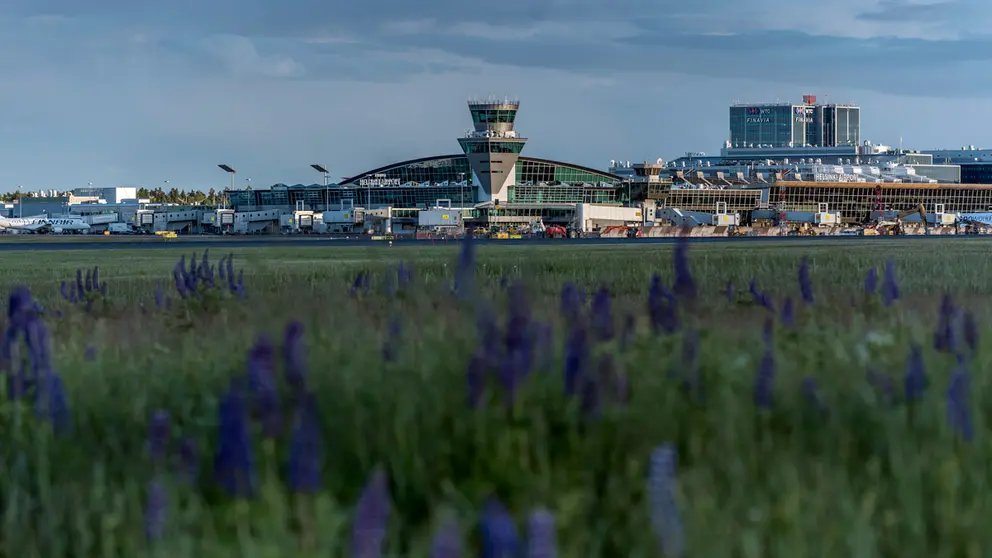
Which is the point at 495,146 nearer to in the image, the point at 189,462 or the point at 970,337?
the point at 970,337

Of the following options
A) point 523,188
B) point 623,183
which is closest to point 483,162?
point 523,188

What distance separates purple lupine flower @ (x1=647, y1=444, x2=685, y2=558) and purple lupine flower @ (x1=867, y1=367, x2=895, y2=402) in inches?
83.5

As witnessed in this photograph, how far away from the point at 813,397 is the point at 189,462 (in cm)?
275

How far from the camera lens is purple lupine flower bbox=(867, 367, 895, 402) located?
5.20 metres

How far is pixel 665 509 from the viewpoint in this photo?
10.6 ft

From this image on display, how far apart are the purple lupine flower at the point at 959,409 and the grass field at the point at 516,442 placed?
10 mm

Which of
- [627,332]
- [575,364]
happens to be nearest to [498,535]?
[575,364]

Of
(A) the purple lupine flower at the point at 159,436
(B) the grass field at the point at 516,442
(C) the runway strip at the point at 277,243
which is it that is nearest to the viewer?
(B) the grass field at the point at 516,442

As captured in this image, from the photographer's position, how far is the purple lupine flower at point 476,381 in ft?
16.0

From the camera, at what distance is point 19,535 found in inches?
162

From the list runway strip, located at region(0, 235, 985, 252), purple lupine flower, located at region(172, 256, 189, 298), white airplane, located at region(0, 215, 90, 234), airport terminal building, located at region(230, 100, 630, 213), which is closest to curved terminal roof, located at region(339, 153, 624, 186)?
airport terminal building, located at region(230, 100, 630, 213)

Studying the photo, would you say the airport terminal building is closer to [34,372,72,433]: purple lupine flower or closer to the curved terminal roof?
the curved terminal roof

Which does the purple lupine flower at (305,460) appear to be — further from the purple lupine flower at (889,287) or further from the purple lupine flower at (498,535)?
the purple lupine flower at (889,287)

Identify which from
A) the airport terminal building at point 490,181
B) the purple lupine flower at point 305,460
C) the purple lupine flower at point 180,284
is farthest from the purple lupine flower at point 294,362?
the airport terminal building at point 490,181
